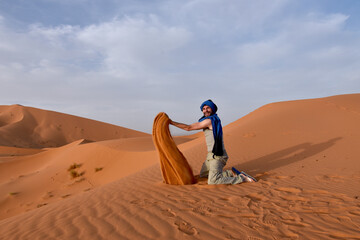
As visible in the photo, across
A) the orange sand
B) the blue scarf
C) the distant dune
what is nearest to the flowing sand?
the orange sand

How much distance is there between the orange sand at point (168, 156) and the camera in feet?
16.0

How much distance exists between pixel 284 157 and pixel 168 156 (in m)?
4.82

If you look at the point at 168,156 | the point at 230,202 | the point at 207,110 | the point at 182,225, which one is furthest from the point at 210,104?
the point at 182,225

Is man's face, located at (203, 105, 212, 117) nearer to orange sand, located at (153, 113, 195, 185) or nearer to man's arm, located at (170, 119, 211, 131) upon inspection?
man's arm, located at (170, 119, 211, 131)

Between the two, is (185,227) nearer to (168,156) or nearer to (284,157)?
(168,156)

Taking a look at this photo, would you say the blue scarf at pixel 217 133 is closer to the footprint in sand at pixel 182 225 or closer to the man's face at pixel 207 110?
the man's face at pixel 207 110

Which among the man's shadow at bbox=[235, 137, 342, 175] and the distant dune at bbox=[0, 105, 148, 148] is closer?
the man's shadow at bbox=[235, 137, 342, 175]

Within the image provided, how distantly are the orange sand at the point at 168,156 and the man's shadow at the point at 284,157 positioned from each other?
7.05 feet

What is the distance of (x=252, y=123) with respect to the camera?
1376 centimetres

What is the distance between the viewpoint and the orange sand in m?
4.88

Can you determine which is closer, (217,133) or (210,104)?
(217,133)

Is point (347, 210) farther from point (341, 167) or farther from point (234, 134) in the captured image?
point (234, 134)

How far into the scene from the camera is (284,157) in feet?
25.9

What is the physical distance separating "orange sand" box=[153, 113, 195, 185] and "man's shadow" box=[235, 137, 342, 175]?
7.05 ft
